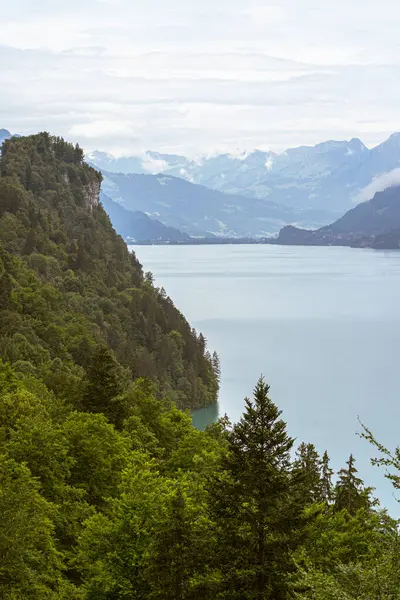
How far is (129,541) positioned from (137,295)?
96.3 m

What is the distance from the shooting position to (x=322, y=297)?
191 metres

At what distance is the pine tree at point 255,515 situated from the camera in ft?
58.2

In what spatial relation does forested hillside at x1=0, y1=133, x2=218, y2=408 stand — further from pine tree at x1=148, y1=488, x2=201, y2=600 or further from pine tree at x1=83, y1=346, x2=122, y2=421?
pine tree at x1=148, y1=488, x2=201, y2=600

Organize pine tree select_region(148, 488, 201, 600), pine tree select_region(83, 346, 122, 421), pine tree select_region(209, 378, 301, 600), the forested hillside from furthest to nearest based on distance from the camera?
the forested hillside → pine tree select_region(83, 346, 122, 421) → pine tree select_region(148, 488, 201, 600) → pine tree select_region(209, 378, 301, 600)

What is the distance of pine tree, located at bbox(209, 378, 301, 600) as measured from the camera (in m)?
17.8

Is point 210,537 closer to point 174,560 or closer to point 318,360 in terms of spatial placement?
point 174,560

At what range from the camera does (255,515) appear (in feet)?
59.0

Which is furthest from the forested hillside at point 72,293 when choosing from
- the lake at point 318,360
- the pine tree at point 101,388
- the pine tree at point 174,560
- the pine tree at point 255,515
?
the pine tree at point 255,515

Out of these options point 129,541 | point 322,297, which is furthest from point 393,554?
point 322,297

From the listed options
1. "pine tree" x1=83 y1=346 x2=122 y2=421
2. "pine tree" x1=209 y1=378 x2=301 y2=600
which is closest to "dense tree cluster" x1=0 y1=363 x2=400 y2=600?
"pine tree" x1=209 y1=378 x2=301 y2=600

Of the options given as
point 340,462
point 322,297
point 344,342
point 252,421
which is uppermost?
point 322,297

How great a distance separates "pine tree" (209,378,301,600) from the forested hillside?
31.9m

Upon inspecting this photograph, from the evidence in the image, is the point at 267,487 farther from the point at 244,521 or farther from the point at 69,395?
the point at 69,395

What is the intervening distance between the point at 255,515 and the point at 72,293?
83.1m
